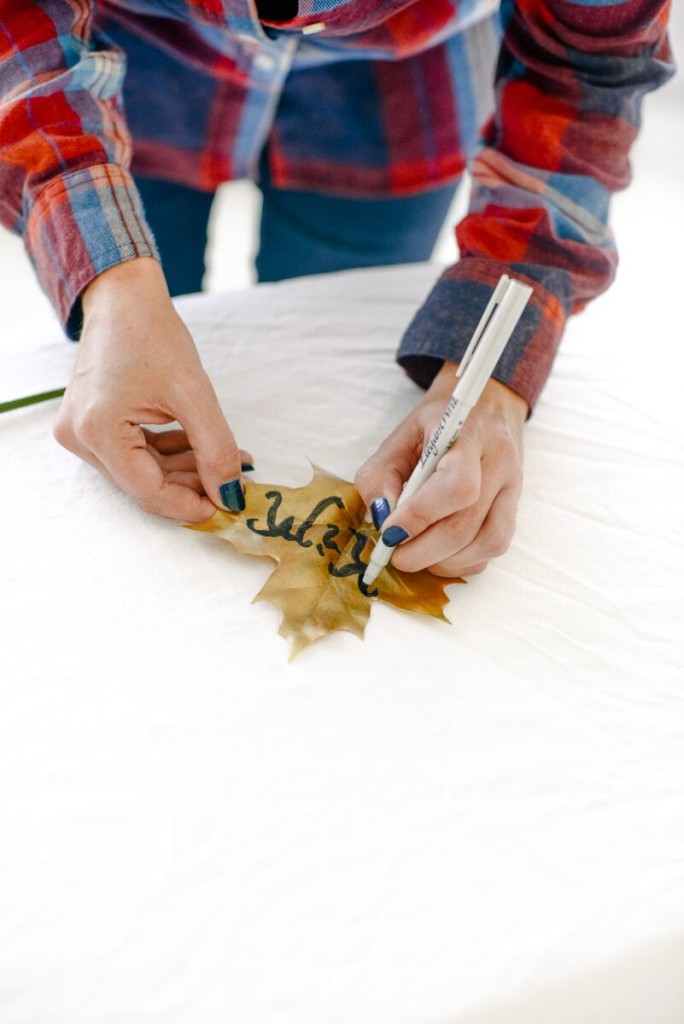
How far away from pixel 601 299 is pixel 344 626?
604 mm

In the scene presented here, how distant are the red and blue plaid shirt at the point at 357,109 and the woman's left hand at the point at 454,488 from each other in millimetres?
70

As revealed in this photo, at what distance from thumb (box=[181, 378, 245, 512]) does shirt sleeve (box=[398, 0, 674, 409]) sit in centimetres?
21

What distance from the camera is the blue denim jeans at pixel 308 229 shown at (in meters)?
0.96

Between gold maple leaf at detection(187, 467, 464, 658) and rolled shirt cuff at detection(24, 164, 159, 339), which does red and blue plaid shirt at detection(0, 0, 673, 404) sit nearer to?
rolled shirt cuff at detection(24, 164, 159, 339)

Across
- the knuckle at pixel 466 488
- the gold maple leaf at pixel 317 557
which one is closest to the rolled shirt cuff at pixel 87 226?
the gold maple leaf at pixel 317 557

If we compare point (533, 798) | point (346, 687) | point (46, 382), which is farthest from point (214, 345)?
point (533, 798)

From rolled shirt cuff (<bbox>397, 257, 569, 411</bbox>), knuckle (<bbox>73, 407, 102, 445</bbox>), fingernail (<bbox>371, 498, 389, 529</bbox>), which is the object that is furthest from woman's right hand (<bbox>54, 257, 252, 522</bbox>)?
rolled shirt cuff (<bbox>397, 257, 569, 411</bbox>)

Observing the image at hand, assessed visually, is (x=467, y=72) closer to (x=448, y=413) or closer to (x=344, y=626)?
(x=448, y=413)

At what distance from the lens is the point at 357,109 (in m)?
0.92

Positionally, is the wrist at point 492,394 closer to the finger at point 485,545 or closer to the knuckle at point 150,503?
the finger at point 485,545

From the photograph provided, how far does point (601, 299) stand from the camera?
93 cm

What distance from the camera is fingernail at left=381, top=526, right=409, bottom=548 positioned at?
0.54 metres

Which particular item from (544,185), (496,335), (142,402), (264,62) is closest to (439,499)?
(496,335)

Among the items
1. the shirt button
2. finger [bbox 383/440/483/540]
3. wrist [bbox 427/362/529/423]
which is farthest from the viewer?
the shirt button
